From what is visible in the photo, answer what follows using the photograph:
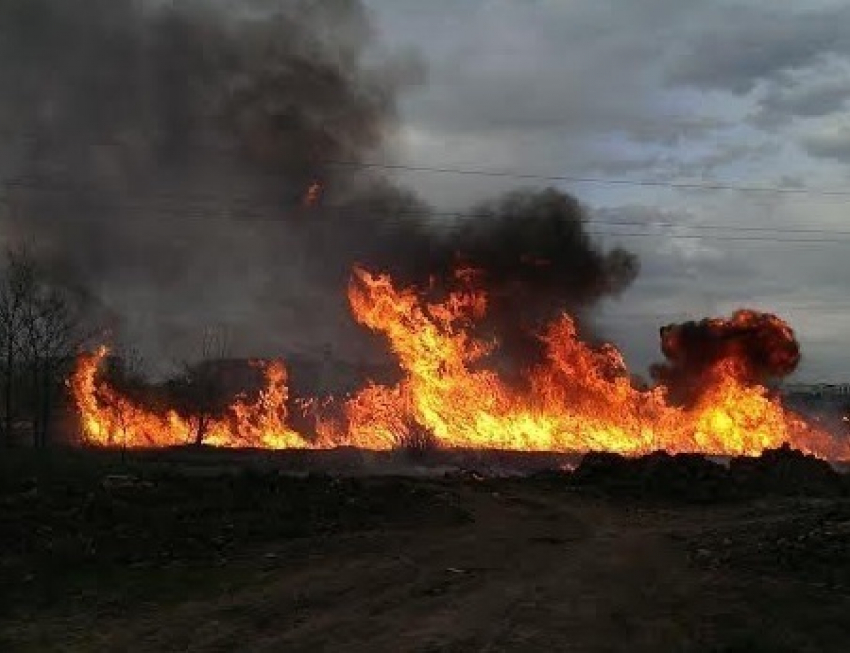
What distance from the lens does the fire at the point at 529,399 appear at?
162 ft

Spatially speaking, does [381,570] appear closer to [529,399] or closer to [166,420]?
[529,399]

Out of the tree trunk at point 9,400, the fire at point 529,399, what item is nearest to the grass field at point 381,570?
the tree trunk at point 9,400

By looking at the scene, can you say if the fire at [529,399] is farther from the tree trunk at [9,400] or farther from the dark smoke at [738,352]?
the tree trunk at [9,400]

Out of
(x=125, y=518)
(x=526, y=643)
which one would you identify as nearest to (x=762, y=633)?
(x=526, y=643)

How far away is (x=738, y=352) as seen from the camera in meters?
51.9

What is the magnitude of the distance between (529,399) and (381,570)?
1415 inches

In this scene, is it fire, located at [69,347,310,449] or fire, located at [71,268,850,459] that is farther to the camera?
fire, located at [69,347,310,449]

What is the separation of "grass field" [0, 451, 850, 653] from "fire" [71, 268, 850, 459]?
22.6 meters

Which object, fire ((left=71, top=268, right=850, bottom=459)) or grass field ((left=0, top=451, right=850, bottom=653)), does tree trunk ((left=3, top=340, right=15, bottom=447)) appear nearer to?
fire ((left=71, top=268, right=850, bottom=459))

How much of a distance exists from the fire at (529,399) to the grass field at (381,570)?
22604mm

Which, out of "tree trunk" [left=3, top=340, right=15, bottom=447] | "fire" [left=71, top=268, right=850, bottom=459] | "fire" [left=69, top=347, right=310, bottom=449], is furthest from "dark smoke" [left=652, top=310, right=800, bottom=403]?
"tree trunk" [left=3, top=340, right=15, bottom=447]

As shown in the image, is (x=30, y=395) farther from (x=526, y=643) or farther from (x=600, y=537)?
(x=526, y=643)

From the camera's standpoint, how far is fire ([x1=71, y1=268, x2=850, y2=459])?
162 ft

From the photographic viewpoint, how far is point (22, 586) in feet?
46.4
